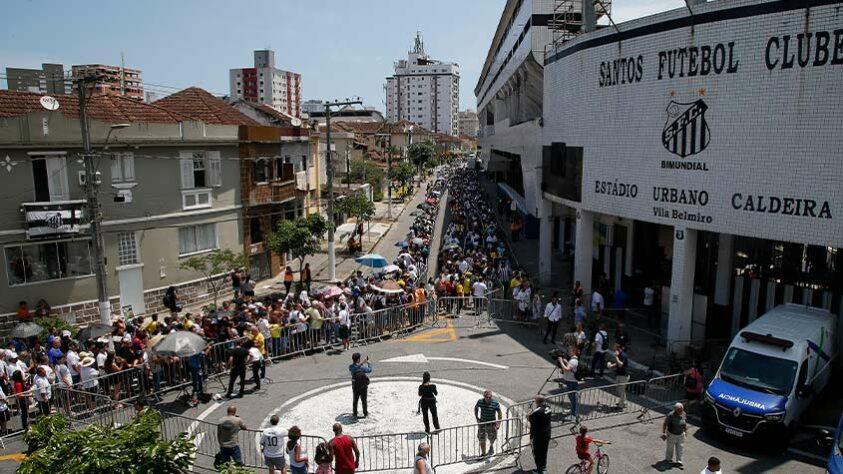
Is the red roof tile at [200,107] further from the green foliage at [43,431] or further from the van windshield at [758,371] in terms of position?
the van windshield at [758,371]

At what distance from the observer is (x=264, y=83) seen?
171 metres

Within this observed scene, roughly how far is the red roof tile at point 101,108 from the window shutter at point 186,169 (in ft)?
4.78

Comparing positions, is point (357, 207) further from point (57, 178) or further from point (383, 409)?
point (383, 409)

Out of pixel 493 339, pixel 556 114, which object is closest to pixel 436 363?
pixel 493 339

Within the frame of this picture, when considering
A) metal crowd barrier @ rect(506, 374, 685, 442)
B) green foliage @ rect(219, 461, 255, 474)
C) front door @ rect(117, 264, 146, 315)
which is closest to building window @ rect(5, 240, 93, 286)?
front door @ rect(117, 264, 146, 315)

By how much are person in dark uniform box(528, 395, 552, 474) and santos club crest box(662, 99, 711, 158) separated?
10030 millimetres

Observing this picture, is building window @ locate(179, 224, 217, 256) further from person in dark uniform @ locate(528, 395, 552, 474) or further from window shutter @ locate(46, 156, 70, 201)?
person in dark uniform @ locate(528, 395, 552, 474)

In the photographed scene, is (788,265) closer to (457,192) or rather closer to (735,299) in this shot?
(735,299)

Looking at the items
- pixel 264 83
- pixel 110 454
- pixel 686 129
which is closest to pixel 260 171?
pixel 686 129

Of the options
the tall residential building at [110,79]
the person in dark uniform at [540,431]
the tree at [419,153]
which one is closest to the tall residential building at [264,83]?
the tree at [419,153]

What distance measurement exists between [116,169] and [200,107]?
7.10 metres

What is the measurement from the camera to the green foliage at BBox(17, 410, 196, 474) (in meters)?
5.82

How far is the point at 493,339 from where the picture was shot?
20.1 m

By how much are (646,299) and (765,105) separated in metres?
8.05
